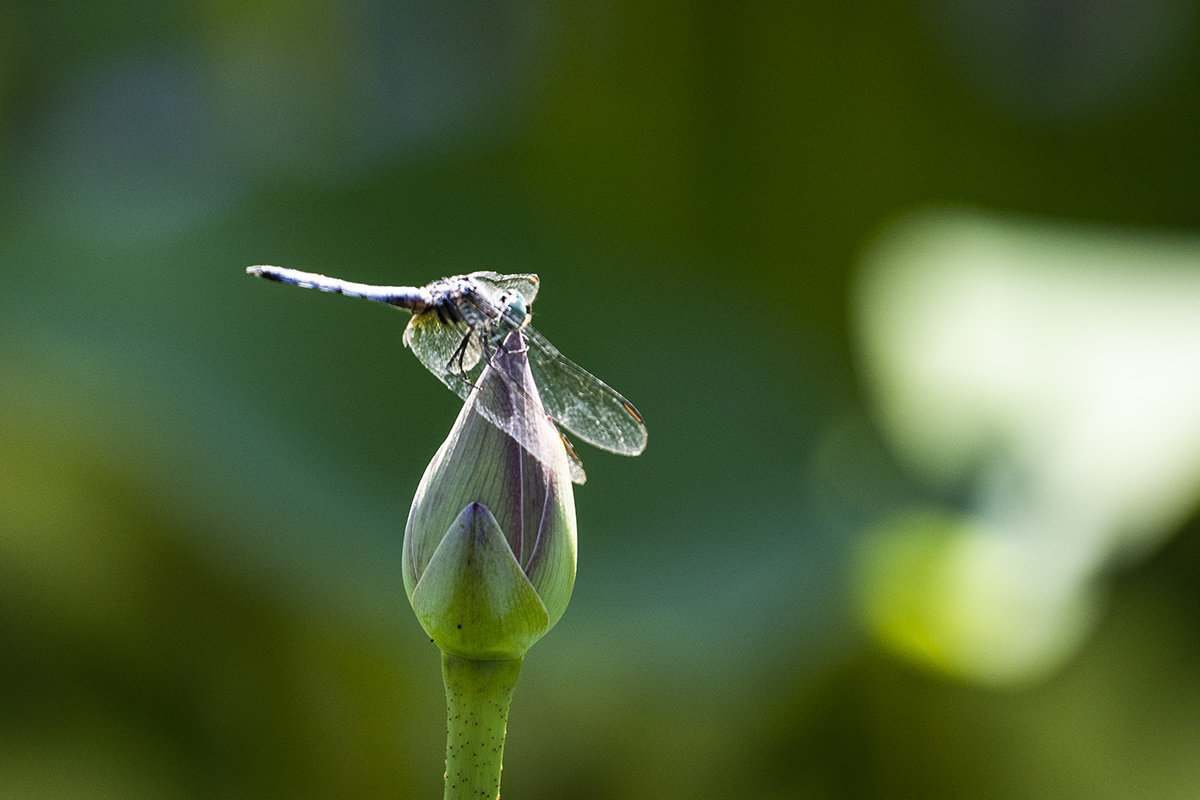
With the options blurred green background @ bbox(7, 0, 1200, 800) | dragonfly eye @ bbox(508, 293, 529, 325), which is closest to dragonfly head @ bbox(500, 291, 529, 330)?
dragonfly eye @ bbox(508, 293, 529, 325)

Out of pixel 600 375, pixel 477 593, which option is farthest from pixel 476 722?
pixel 600 375

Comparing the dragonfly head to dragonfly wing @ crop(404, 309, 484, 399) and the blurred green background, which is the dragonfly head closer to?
dragonfly wing @ crop(404, 309, 484, 399)

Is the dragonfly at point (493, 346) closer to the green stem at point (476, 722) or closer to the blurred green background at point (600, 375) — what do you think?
the green stem at point (476, 722)

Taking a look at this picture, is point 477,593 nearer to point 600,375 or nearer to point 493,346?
point 493,346

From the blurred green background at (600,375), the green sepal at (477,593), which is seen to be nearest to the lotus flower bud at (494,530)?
the green sepal at (477,593)

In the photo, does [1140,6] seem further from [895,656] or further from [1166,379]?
[895,656]

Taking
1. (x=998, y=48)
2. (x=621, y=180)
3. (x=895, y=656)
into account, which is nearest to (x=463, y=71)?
(x=621, y=180)
